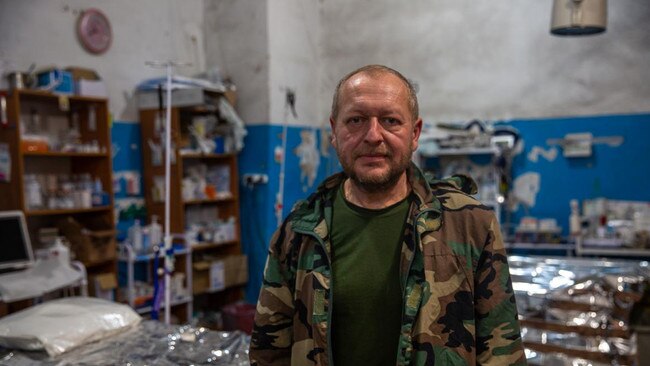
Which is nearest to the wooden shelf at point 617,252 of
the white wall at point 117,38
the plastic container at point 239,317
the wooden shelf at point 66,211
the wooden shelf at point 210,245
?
the plastic container at point 239,317

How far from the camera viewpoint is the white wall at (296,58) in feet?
19.4

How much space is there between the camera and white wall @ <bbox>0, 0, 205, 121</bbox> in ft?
15.0

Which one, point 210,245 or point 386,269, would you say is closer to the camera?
point 386,269

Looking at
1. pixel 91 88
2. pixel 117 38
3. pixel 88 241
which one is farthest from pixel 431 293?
pixel 117 38

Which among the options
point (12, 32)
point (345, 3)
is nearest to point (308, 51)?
point (345, 3)

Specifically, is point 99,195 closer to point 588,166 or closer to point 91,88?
point 91,88

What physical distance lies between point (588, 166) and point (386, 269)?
4.46m

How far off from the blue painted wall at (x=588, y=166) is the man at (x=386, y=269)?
166 inches

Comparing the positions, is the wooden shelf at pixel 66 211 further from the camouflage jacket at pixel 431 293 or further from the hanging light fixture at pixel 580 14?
the hanging light fixture at pixel 580 14

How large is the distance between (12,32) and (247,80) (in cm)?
219

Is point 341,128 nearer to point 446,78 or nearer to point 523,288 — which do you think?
point 523,288

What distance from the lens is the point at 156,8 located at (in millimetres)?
5668

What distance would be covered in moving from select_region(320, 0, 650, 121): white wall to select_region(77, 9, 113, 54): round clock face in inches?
99.4

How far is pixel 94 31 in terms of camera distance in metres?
5.04
